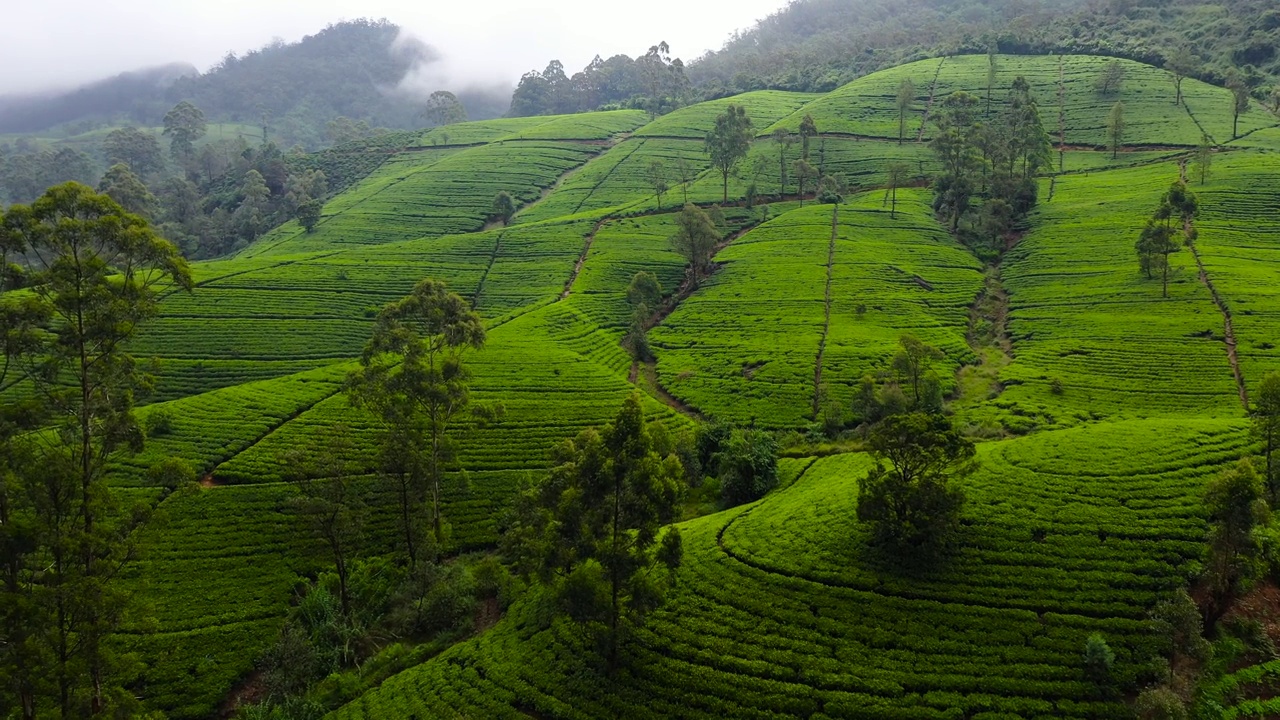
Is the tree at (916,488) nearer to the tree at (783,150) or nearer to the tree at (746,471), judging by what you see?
the tree at (746,471)

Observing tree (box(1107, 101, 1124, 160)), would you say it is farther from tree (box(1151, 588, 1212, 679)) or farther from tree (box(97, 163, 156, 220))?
tree (box(97, 163, 156, 220))

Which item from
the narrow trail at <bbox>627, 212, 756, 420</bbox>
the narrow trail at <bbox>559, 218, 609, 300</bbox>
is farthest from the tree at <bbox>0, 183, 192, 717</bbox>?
the narrow trail at <bbox>559, 218, 609, 300</bbox>

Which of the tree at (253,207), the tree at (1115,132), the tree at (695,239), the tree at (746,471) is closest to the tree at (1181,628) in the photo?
the tree at (746,471)

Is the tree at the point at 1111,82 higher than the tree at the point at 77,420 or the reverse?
higher

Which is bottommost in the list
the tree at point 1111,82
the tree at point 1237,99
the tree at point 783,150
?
the tree at point 783,150

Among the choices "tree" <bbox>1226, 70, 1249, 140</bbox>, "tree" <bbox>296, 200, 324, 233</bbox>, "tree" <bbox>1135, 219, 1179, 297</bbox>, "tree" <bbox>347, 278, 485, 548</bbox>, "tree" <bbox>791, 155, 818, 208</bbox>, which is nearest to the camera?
"tree" <bbox>347, 278, 485, 548</bbox>

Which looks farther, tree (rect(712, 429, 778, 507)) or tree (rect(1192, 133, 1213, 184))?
tree (rect(1192, 133, 1213, 184))

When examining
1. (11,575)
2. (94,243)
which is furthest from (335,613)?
(94,243)

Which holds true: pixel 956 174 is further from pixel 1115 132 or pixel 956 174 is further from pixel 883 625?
pixel 883 625
